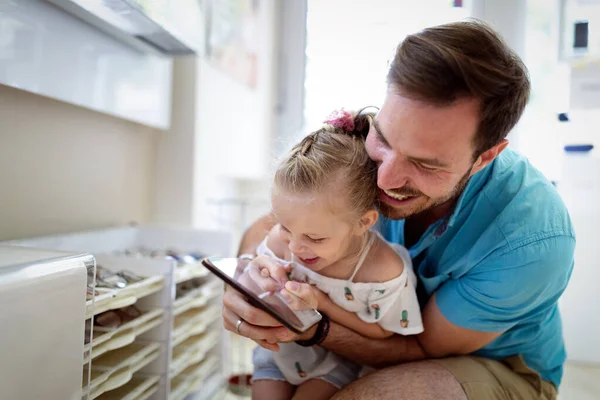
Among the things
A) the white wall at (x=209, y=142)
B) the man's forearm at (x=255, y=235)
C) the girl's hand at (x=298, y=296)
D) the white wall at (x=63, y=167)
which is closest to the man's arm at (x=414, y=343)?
the girl's hand at (x=298, y=296)

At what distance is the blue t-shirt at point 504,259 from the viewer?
89cm

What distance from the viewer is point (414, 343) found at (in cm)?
102

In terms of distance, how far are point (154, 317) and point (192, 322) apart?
204 millimetres

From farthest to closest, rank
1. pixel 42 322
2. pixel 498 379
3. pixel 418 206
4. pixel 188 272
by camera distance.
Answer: pixel 188 272
pixel 498 379
pixel 418 206
pixel 42 322

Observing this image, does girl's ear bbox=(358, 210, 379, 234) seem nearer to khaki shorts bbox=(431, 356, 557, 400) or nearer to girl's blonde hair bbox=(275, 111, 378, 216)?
girl's blonde hair bbox=(275, 111, 378, 216)

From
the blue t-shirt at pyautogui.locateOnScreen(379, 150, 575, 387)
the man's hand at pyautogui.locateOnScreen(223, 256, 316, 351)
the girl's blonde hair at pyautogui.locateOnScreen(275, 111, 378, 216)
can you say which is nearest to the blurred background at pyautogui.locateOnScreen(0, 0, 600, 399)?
the girl's blonde hair at pyautogui.locateOnScreen(275, 111, 378, 216)

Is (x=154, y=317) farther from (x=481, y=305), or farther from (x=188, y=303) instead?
(x=481, y=305)

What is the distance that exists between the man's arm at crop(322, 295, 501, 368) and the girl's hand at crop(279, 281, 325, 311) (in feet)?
0.36

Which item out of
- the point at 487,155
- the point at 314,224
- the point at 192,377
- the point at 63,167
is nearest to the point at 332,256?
the point at 314,224

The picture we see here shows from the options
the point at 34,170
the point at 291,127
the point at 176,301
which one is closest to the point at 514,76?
the point at 176,301

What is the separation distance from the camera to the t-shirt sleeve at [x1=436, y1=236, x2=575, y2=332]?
0.88 meters

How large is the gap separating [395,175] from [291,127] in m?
1.53

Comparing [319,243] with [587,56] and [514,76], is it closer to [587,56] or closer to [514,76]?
[514,76]

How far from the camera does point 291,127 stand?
2.29 meters
